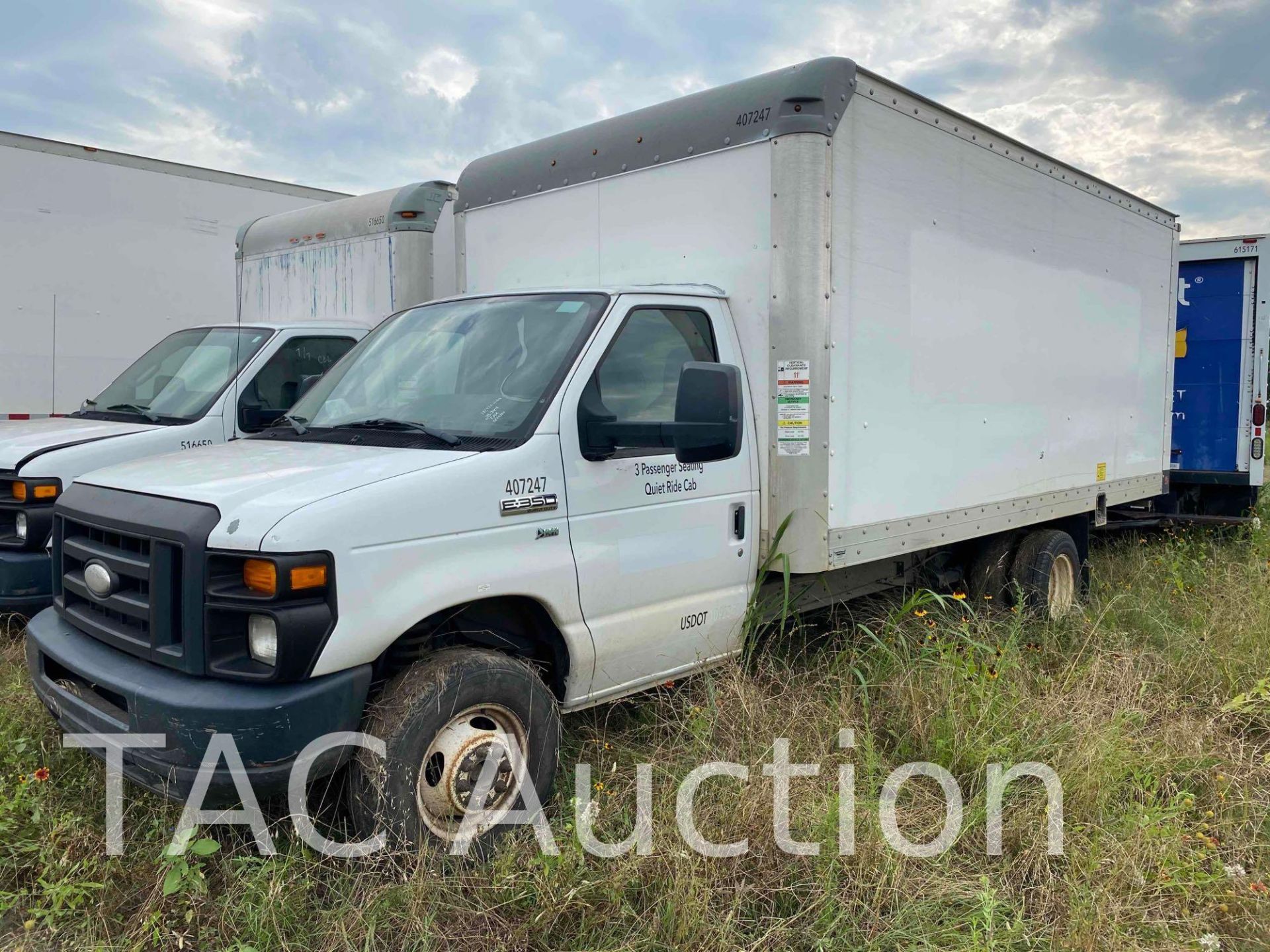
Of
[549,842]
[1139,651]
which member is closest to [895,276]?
[1139,651]

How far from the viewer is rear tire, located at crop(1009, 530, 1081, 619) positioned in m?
6.56

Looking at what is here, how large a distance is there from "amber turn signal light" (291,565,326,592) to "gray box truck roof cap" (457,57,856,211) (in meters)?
2.85

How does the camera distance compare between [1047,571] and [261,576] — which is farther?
[1047,571]

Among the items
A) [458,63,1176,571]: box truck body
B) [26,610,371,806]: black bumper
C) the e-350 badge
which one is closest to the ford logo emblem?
[26,610,371,806]: black bumper

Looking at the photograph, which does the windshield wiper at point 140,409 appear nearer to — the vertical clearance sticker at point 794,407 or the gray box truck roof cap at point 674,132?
the gray box truck roof cap at point 674,132

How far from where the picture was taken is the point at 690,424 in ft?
12.1

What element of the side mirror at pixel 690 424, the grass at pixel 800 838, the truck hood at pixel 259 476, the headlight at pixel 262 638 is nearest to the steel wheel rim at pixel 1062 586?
the grass at pixel 800 838

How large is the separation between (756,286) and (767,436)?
0.71 meters

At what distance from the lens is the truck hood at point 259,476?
3.07 meters

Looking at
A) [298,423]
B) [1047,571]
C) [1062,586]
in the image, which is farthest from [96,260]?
[1062,586]

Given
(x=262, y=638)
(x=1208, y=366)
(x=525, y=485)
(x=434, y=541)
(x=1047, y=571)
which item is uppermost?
(x=1208, y=366)

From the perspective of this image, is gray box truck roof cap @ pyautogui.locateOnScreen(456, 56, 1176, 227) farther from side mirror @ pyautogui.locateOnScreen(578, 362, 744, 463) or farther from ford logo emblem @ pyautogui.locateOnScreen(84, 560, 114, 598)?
ford logo emblem @ pyautogui.locateOnScreen(84, 560, 114, 598)

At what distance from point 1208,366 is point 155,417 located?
9.57 m

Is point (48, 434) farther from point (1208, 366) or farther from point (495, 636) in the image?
point (1208, 366)
